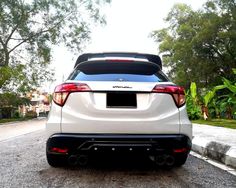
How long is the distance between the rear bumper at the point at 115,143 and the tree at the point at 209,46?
32.4 metres

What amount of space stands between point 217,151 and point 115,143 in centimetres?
269

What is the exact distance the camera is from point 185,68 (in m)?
39.7

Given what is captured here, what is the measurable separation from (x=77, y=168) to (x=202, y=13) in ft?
118

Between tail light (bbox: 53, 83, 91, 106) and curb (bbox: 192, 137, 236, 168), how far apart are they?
8.69 feet

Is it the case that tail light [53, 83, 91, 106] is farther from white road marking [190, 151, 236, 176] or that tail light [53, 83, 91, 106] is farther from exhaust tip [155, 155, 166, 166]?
white road marking [190, 151, 236, 176]

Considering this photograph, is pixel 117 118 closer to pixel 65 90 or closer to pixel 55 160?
pixel 65 90

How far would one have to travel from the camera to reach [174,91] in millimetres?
4770

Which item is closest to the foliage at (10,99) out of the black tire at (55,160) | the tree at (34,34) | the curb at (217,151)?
the tree at (34,34)

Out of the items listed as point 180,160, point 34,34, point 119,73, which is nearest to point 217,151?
point 180,160

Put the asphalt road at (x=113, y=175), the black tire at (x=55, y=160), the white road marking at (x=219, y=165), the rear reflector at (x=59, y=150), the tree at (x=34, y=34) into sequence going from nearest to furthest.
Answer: the asphalt road at (x=113, y=175) < the rear reflector at (x=59, y=150) < the black tire at (x=55, y=160) < the white road marking at (x=219, y=165) < the tree at (x=34, y=34)

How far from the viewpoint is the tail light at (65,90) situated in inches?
182

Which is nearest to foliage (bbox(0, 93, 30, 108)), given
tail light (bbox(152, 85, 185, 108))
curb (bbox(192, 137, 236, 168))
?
curb (bbox(192, 137, 236, 168))

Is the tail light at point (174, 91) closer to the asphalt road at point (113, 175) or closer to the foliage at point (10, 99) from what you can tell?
the asphalt road at point (113, 175)

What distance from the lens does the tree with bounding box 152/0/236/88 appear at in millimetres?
35750
